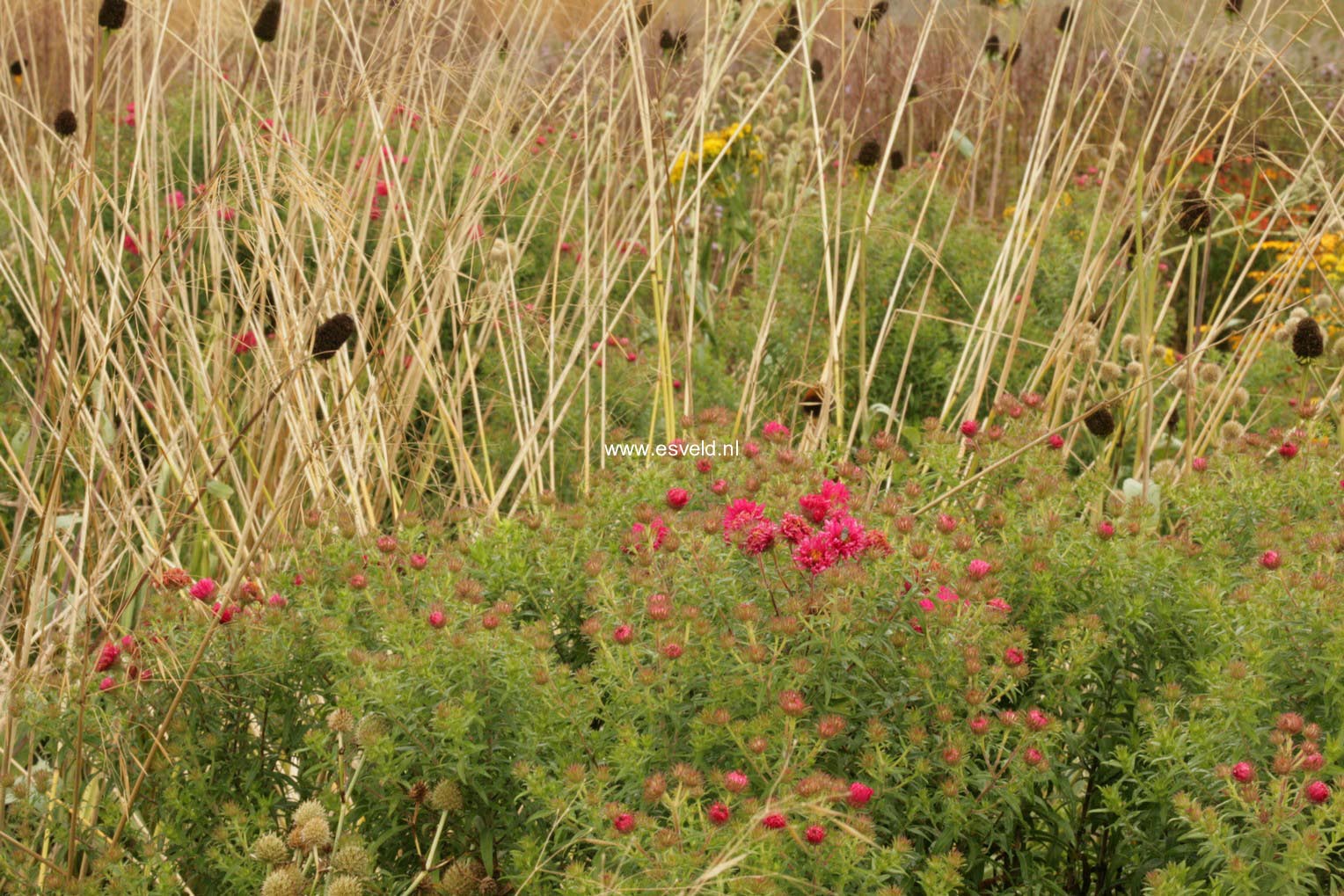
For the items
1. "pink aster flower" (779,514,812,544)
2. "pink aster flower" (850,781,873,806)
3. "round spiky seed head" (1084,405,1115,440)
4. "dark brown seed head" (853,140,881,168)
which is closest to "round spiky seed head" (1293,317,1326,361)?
"round spiky seed head" (1084,405,1115,440)

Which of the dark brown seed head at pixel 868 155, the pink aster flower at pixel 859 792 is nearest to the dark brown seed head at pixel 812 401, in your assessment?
the dark brown seed head at pixel 868 155

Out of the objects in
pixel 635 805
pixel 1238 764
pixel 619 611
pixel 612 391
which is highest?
pixel 1238 764

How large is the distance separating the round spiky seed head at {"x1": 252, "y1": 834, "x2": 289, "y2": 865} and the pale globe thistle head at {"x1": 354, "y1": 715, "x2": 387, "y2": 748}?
13 cm

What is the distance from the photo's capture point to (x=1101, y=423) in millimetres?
2281

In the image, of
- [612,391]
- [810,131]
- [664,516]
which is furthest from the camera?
[810,131]

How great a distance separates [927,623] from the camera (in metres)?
1.53

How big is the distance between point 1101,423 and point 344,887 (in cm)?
144

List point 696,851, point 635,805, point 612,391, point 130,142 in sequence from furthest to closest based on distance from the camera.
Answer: point 130,142 < point 612,391 < point 635,805 < point 696,851

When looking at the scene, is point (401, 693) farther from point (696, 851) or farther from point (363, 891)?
point (696, 851)

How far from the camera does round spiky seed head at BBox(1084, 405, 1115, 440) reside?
2.24 metres

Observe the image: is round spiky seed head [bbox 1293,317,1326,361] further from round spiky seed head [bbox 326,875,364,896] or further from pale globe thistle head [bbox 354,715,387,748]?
round spiky seed head [bbox 326,875,364,896]

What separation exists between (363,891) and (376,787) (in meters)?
0.13

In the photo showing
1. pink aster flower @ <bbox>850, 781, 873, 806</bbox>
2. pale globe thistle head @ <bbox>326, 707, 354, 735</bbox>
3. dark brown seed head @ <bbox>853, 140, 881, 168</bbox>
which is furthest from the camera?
dark brown seed head @ <bbox>853, 140, 881, 168</bbox>

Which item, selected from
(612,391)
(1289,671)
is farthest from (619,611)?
(612,391)
